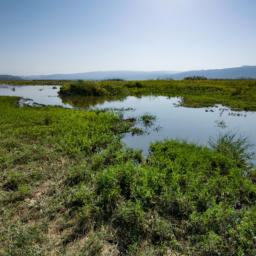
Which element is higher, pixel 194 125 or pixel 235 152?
pixel 235 152

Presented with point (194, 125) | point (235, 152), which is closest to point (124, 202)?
point (235, 152)

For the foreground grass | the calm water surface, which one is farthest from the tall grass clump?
the calm water surface

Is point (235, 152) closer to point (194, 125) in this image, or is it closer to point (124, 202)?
point (124, 202)

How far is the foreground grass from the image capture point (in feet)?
17.3

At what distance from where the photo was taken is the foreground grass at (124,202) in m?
5.27

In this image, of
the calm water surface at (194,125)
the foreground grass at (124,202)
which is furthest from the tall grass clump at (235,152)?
the calm water surface at (194,125)

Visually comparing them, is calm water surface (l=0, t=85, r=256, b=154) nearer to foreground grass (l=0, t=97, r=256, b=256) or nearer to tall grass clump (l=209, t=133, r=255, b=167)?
tall grass clump (l=209, t=133, r=255, b=167)

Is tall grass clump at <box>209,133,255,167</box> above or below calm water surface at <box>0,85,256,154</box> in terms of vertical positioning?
above

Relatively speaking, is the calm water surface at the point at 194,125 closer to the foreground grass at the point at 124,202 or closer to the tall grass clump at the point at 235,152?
the tall grass clump at the point at 235,152

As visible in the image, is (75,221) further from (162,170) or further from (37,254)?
(162,170)

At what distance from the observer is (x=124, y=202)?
6.60 m

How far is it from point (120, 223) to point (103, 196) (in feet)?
3.28

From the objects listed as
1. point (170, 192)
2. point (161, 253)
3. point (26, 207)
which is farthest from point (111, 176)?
point (161, 253)

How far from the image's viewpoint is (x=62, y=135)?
13.0 m
